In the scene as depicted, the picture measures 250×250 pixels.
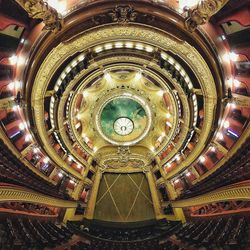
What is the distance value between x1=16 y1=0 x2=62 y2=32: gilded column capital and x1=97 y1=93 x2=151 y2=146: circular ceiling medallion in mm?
10273

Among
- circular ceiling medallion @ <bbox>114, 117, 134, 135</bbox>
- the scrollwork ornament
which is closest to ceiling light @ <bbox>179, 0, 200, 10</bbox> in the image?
the scrollwork ornament

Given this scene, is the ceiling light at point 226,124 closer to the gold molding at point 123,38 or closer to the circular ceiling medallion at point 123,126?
the gold molding at point 123,38

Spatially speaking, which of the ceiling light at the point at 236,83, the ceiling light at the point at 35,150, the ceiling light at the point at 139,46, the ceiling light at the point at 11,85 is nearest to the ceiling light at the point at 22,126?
the ceiling light at the point at 11,85

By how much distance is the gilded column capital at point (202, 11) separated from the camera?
21.6 ft

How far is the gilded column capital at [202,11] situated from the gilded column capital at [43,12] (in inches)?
170

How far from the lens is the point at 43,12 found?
7047mm

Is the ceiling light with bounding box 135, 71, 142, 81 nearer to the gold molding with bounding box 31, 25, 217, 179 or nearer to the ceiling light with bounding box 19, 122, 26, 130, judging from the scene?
the gold molding with bounding box 31, 25, 217, 179

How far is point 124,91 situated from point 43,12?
437 inches

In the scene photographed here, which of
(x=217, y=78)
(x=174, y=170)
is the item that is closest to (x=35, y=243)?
(x=217, y=78)

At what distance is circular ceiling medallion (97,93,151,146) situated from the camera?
60.8 feet

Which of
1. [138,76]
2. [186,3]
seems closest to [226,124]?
[186,3]

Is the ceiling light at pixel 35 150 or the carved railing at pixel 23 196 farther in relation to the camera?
the ceiling light at pixel 35 150

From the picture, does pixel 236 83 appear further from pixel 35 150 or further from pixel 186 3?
pixel 35 150

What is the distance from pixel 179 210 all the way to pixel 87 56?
10.6 metres
